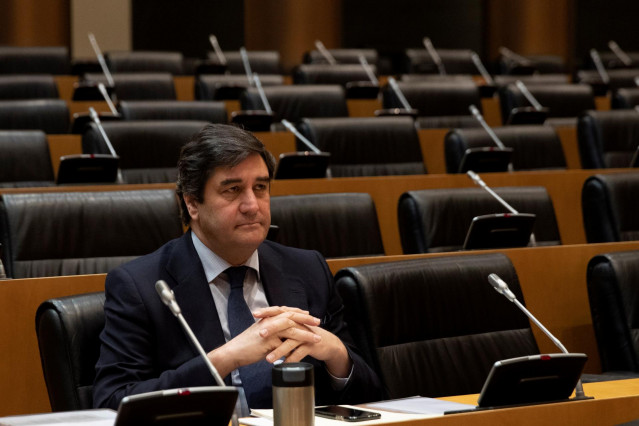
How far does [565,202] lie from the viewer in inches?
141

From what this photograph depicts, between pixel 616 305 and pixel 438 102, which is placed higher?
pixel 438 102

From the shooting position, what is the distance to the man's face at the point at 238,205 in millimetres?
1668

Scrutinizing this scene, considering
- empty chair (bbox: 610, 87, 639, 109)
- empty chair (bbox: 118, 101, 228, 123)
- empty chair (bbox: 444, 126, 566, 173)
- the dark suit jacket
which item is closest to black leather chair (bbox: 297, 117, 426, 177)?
empty chair (bbox: 444, 126, 566, 173)

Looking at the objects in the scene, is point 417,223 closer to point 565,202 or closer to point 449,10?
point 565,202

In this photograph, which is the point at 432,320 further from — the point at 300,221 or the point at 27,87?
the point at 27,87

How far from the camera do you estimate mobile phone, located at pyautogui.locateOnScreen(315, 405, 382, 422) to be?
1.38m

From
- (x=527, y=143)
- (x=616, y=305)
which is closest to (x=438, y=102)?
(x=527, y=143)

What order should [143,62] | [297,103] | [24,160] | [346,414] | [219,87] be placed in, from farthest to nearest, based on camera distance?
[143,62] → [219,87] → [297,103] → [24,160] → [346,414]

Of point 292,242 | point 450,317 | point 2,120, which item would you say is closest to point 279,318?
point 450,317

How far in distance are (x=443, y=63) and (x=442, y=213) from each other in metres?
4.41

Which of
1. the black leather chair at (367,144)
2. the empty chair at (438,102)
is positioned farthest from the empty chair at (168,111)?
the empty chair at (438,102)

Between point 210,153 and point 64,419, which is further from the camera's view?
point 210,153

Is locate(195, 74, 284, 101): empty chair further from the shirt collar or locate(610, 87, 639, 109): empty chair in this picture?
the shirt collar

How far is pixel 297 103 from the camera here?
4816 millimetres
